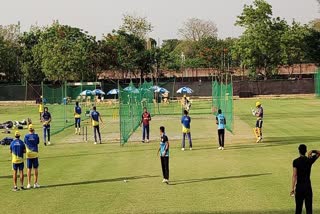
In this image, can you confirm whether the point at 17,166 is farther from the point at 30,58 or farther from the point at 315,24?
the point at 315,24

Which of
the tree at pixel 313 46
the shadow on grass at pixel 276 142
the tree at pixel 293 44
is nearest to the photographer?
the shadow on grass at pixel 276 142

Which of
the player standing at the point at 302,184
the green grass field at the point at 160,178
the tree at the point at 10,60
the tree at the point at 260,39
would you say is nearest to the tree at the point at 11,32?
the tree at the point at 10,60

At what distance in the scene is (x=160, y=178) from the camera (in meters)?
19.0

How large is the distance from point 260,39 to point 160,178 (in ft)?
227

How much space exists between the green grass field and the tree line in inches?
2131

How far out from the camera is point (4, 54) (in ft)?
298

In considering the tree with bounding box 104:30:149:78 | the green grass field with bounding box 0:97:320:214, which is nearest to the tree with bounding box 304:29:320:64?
the tree with bounding box 104:30:149:78

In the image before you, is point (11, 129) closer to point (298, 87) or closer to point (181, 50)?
point (298, 87)

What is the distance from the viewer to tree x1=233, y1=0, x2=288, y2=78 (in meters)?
85.7

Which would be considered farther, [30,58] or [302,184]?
[30,58]

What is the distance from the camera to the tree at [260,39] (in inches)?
3374

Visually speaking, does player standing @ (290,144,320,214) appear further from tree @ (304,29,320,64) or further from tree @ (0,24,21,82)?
tree @ (0,24,21,82)

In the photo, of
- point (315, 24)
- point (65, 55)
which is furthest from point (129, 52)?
point (315, 24)

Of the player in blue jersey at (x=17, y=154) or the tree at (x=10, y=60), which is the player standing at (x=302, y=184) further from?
the tree at (x=10, y=60)
